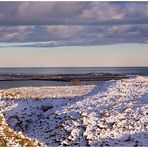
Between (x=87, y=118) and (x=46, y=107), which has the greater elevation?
(x=46, y=107)

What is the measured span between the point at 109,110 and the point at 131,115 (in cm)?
197

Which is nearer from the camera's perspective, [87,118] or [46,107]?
[87,118]

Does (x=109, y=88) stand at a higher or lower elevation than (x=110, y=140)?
higher

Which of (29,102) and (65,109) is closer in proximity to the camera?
(65,109)

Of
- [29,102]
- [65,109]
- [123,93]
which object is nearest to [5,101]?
[29,102]

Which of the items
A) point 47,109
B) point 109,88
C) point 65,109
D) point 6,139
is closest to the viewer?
point 6,139

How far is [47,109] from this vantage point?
136ft

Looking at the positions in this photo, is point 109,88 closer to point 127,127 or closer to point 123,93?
point 123,93

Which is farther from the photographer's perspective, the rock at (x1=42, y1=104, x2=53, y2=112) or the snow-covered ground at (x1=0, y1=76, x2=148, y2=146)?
the rock at (x1=42, y1=104, x2=53, y2=112)

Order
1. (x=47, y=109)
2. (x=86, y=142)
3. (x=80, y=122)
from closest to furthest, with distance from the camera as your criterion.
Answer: (x=86, y=142), (x=80, y=122), (x=47, y=109)

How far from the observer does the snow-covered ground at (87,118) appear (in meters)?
32.6

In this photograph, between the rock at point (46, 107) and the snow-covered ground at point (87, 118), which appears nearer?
the snow-covered ground at point (87, 118)

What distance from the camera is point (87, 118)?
35.2 metres

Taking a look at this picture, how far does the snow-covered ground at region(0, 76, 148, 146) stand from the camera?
3259cm
